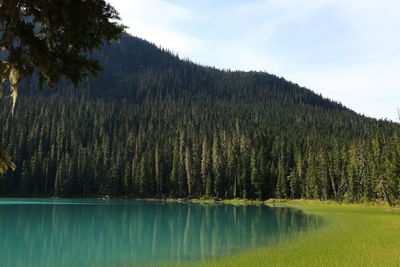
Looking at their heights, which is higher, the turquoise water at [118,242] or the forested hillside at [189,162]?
the forested hillside at [189,162]

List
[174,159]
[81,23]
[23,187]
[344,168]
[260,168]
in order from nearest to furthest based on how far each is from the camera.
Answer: [81,23], [344,168], [260,168], [174,159], [23,187]

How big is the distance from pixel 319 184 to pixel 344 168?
26.2 ft

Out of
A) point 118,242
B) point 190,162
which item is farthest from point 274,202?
point 118,242

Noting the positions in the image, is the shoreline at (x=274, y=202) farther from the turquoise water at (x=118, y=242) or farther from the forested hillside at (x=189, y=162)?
the turquoise water at (x=118, y=242)

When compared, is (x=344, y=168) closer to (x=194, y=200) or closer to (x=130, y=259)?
(x=194, y=200)

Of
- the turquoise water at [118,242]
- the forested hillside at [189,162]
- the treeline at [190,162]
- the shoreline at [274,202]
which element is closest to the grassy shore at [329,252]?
the turquoise water at [118,242]

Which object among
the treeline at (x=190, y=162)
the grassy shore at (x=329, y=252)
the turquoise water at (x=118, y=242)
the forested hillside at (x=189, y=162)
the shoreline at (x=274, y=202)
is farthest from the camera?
the forested hillside at (x=189, y=162)

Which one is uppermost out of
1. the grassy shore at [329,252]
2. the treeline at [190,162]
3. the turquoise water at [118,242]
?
the treeline at [190,162]

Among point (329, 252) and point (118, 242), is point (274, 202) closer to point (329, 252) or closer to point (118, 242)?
point (118, 242)

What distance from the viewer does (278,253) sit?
24.9 meters

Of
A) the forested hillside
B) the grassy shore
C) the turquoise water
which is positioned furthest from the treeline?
the turquoise water

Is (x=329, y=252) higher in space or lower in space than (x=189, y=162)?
lower

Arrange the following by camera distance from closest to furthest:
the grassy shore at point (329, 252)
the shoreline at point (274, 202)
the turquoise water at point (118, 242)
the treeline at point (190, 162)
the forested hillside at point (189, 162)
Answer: the grassy shore at point (329, 252) → the turquoise water at point (118, 242) → the shoreline at point (274, 202) → the treeline at point (190, 162) → the forested hillside at point (189, 162)

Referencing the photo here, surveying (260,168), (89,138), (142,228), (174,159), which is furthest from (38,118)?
Answer: (142,228)
